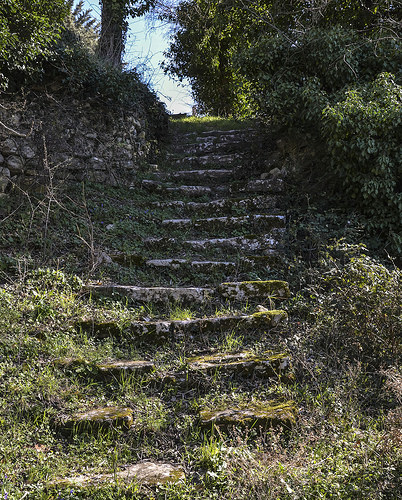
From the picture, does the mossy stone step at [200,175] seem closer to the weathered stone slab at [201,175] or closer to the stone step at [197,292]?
the weathered stone slab at [201,175]

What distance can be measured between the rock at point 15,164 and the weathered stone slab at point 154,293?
246 cm

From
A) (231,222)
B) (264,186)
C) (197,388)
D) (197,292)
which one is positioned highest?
(264,186)

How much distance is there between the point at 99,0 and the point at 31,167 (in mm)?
5129

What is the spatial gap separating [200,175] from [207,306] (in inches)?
150

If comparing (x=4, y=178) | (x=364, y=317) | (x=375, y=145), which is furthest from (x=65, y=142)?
(x=364, y=317)

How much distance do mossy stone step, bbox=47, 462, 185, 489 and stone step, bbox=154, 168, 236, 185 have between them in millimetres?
5431

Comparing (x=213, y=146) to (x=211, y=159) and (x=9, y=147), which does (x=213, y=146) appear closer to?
(x=211, y=159)

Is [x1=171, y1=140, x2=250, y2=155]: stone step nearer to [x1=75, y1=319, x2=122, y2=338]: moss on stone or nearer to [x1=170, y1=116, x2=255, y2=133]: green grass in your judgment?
[x1=170, y1=116, x2=255, y2=133]: green grass

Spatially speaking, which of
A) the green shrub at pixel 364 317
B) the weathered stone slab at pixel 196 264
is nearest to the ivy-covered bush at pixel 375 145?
the green shrub at pixel 364 317

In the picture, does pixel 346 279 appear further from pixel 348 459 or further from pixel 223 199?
pixel 223 199

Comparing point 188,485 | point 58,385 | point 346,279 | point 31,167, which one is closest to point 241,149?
point 31,167

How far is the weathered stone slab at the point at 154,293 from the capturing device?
3.90 meters

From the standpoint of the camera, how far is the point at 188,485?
2061mm

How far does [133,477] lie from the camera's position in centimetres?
207
